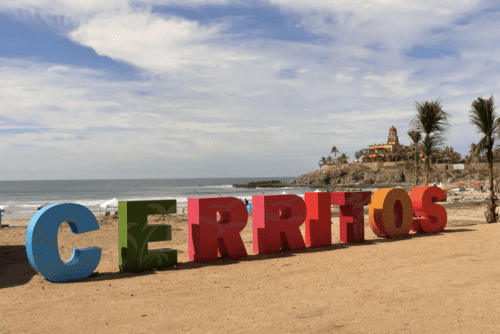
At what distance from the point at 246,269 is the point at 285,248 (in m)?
2.76

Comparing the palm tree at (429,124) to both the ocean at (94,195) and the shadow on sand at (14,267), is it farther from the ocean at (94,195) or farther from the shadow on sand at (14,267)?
the ocean at (94,195)

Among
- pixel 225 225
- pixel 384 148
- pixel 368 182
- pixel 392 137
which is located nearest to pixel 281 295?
pixel 225 225

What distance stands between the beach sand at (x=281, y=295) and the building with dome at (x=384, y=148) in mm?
107514

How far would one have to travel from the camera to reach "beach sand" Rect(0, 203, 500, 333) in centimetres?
562

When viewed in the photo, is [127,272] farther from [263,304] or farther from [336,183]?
[336,183]

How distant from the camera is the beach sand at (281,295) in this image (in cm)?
562

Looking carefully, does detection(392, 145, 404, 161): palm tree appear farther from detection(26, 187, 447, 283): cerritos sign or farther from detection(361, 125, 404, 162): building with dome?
detection(26, 187, 447, 283): cerritos sign

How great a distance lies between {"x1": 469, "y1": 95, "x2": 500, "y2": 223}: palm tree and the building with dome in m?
99.1

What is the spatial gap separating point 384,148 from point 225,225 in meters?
114

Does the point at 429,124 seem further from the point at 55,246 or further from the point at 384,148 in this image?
the point at 384,148

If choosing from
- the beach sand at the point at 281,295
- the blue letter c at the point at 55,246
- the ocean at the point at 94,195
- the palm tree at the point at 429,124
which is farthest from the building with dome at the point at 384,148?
the blue letter c at the point at 55,246

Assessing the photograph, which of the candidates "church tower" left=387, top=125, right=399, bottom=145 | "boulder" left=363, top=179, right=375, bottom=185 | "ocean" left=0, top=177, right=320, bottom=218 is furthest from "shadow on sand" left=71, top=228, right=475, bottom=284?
"church tower" left=387, top=125, right=399, bottom=145

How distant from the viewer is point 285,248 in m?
12.0

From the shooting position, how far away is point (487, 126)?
16.6 meters
